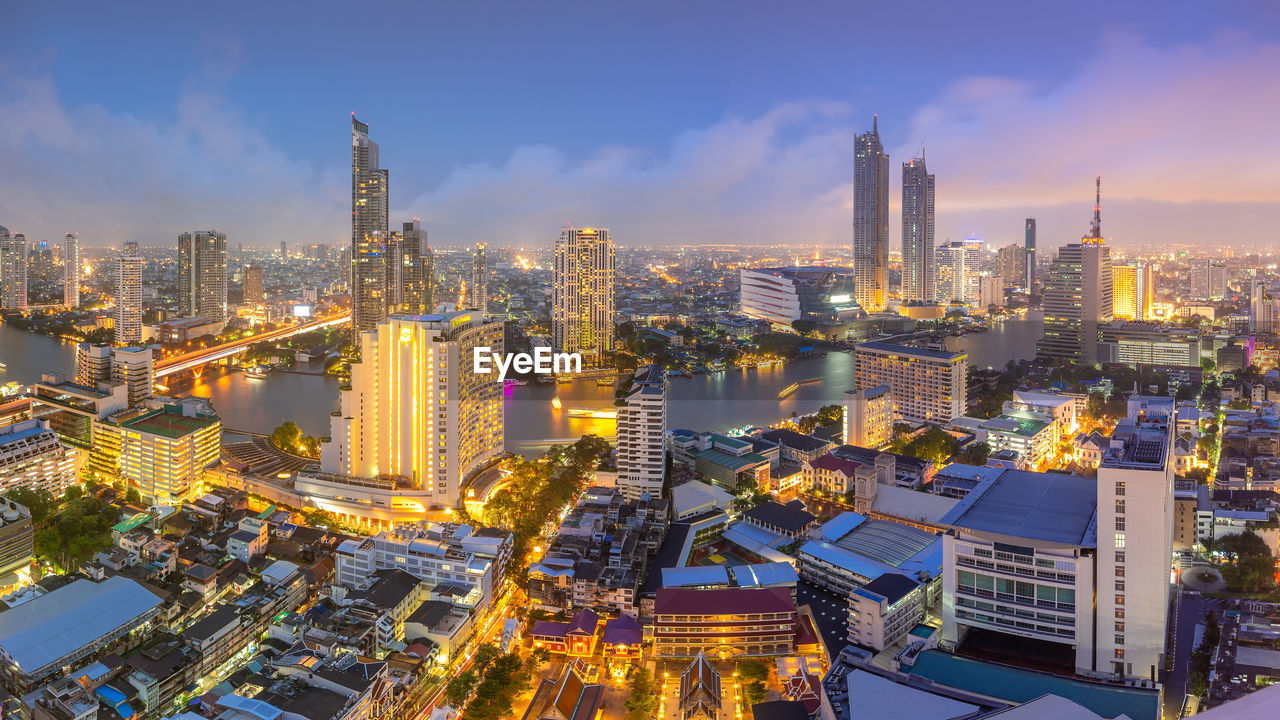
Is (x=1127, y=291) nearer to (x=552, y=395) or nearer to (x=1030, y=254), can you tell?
(x=1030, y=254)

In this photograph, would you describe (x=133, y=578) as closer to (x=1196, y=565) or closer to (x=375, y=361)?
(x=375, y=361)

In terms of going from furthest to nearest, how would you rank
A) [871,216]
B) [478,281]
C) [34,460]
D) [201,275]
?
1. [871,216]
2. [478,281]
3. [201,275]
4. [34,460]

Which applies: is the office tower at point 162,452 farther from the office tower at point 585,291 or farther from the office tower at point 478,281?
the office tower at point 478,281

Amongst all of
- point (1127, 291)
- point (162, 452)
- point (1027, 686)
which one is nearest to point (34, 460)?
point (162, 452)

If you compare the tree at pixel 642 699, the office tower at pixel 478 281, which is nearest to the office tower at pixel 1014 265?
the office tower at pixel 478 281

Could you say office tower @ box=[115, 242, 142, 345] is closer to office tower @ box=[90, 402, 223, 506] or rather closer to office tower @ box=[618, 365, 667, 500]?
office tower @ box=[90, 402, 223, 506]

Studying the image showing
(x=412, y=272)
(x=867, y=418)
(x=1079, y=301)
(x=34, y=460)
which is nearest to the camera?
(x=34, y=460)
